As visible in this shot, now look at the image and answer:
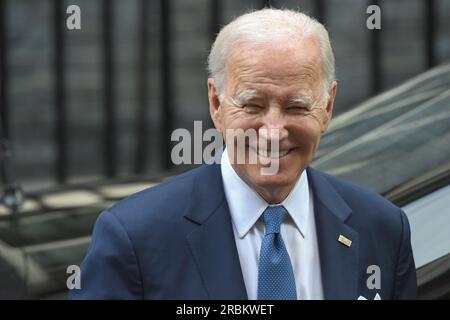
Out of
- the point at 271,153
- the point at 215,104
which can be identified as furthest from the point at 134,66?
the point at 271,153

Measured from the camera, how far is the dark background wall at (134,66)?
2.81 m

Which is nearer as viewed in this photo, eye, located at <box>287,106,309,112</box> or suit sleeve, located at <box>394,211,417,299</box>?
eye, located at <box>287,106,309,112</box>

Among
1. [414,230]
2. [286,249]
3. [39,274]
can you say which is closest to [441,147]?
[414,230]

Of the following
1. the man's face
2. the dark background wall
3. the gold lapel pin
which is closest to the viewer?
the man's face

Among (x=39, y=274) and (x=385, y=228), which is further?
(x=39, y=274)

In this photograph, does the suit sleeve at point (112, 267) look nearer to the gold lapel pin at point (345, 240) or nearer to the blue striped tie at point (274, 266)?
the blue striped tie at point (274, 266)

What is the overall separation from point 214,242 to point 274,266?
97 millimetres

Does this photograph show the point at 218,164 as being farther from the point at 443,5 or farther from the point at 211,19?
the point at 443,5

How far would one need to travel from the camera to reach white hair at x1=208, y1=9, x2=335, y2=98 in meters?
1.30

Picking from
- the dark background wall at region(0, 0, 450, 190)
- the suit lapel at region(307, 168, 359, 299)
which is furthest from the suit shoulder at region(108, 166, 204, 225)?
the dark background wall at region(0, 0, 450, 190)

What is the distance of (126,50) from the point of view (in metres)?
2.86

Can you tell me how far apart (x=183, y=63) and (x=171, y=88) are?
0.09 m

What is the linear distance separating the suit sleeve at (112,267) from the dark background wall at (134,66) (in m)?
1.50

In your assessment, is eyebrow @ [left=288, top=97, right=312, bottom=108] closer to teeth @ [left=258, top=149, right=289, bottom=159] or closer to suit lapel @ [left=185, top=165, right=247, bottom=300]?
teeth @ [left=258, top=149, right=289, bottom=159]
